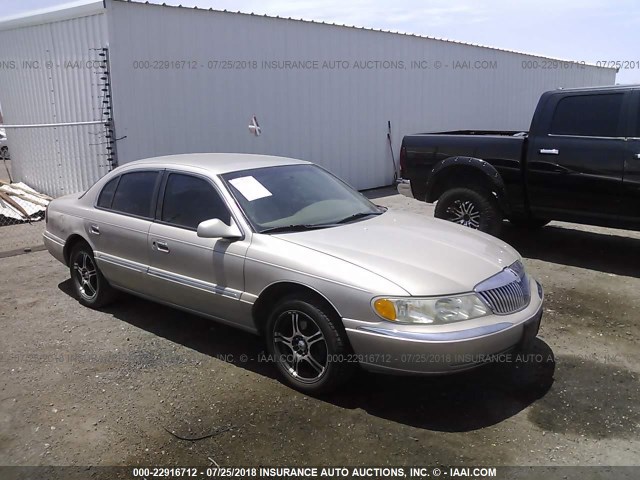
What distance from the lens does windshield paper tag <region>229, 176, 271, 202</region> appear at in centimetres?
430

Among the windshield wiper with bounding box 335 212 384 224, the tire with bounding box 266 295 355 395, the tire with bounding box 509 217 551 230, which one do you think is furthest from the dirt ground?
the tire with bounding box 509 217 551 230

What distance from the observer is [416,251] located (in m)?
3.83

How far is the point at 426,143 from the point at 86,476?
5.90 metres

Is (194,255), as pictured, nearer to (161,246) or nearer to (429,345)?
(161,246)

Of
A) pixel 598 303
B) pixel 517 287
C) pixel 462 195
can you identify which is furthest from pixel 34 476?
pixel 462 195

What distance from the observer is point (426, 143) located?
25.3 feet

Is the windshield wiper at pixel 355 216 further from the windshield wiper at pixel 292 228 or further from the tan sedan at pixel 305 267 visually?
the windshield wiper at pixel 292 228

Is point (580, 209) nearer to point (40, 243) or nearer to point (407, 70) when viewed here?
point (40, 243)

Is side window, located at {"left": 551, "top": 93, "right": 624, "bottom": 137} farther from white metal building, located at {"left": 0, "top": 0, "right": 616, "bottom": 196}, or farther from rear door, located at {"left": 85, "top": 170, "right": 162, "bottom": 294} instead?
white metal building, located at {"left": 0, "top": 0, "right": 616, "bottom": 196}

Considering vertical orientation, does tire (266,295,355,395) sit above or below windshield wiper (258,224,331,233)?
below

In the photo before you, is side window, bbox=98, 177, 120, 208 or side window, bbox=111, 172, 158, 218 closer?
side window, bbox=111, 172, 158, 218

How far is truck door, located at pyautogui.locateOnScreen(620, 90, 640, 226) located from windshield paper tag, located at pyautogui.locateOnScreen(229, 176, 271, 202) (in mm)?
3997

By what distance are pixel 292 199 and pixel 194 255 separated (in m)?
0.84

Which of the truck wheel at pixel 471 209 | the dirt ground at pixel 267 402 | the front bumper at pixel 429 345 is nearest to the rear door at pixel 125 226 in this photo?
the dirt ground at pixel 267 402
